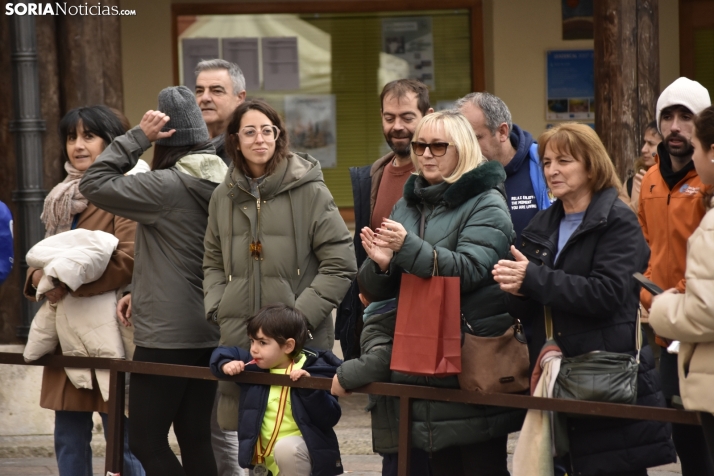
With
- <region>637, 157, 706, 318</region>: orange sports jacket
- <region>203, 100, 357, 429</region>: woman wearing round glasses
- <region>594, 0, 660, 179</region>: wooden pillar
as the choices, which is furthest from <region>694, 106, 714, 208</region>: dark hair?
<region>594, 0, 660, 179</region>: wooden pillar

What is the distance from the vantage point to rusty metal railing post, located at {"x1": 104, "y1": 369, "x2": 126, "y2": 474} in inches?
172

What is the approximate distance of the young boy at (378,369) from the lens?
12.5 ft

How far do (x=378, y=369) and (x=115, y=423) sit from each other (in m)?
1.22

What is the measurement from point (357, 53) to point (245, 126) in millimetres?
4358

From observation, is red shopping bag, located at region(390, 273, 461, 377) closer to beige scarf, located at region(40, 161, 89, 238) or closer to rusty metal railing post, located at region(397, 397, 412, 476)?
rusty metal railing post, located at region(397, 397, 412, 476)

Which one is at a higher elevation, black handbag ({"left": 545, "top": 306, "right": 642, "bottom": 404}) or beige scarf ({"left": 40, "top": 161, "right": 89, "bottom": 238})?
beige scarf ({"left": 40, "top": 161, "right": 89, "bottom": 238})

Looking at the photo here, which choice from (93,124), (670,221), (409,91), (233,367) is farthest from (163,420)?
(670,221)

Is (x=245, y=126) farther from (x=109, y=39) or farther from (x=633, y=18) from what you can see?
(x=633, y=18)

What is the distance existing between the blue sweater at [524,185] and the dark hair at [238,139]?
3.10ft

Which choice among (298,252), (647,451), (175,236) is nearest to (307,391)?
(298,252)

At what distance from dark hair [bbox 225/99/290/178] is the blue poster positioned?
4.48 meters

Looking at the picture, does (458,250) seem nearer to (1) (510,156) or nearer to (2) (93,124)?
(1) (510,156)
